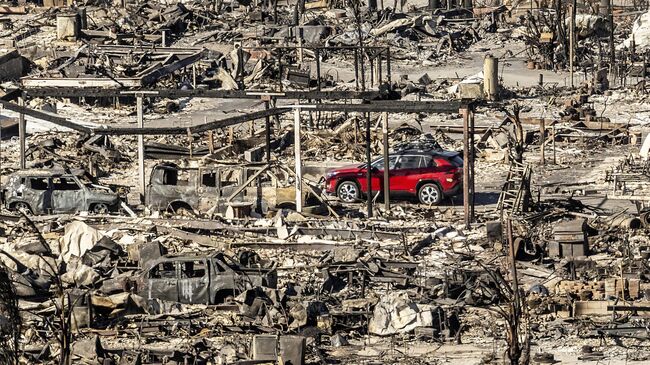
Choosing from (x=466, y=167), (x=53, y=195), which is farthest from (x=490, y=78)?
(x=53, y=195)

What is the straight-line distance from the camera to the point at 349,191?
122 ft

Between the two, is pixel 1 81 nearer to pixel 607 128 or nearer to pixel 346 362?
pixel 607 128

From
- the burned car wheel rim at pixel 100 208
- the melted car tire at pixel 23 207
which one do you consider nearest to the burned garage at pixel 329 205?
the burned car wheel rim at pixel 100 208

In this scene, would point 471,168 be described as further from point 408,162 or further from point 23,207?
point 23,207

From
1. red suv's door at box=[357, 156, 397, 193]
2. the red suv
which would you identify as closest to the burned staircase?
the red suv

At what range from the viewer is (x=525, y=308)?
83.5ft

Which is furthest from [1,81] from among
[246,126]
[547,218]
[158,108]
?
[547,218]

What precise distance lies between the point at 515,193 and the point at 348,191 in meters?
3.85

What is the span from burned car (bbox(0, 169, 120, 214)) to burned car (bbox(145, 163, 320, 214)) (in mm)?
916

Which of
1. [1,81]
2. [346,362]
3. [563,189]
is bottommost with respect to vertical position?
[346,362]

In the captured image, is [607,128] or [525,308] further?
[607,128]

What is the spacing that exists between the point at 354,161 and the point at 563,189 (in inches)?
232

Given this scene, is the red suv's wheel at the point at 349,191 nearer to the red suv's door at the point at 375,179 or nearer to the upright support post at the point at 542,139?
the red suv's door at the point at 375,179

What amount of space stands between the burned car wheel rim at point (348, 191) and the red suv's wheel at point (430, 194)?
1.39 meters
